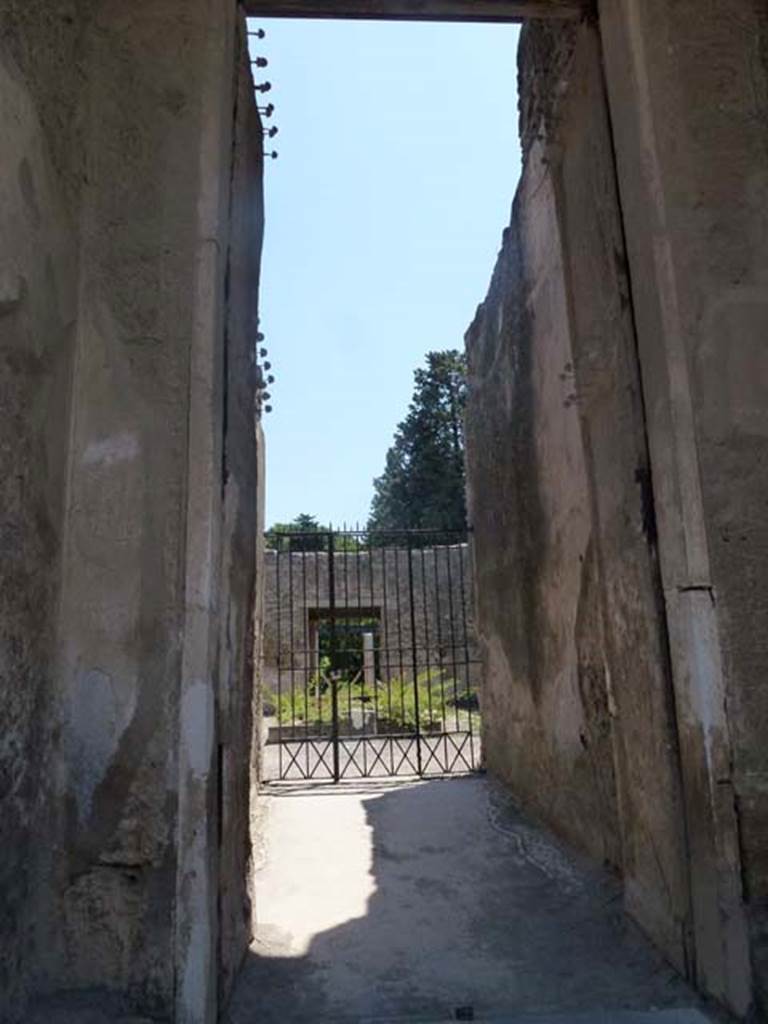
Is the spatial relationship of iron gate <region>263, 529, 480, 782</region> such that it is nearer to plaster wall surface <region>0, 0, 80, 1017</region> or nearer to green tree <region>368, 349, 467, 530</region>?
plaster wall surface <region>0, 0, 80, 1017</region>

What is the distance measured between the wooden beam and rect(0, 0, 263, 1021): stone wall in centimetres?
38

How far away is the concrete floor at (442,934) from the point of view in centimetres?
217

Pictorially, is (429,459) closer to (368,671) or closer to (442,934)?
(368,671)

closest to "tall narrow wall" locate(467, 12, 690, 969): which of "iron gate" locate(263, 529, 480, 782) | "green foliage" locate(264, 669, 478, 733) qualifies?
"iron gate" locate(263, 529, 480, 782)

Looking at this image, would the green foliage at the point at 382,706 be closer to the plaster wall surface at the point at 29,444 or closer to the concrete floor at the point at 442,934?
the concrete floor at the point at 442,934

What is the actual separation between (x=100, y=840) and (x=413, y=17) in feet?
9.82

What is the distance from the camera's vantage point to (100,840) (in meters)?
1.97

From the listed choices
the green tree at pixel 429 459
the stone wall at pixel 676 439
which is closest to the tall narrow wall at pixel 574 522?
the stone wall at pixel 676 439

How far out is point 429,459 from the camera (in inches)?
1133

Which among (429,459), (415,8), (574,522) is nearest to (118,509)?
(415,8)

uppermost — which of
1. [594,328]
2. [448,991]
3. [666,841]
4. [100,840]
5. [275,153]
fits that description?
[275,153]

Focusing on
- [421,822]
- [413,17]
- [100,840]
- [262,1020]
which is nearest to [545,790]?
[421,822]

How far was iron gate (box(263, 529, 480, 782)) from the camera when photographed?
6.92 metres

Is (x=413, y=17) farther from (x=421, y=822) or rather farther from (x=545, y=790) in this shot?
(x=421, y=822)
